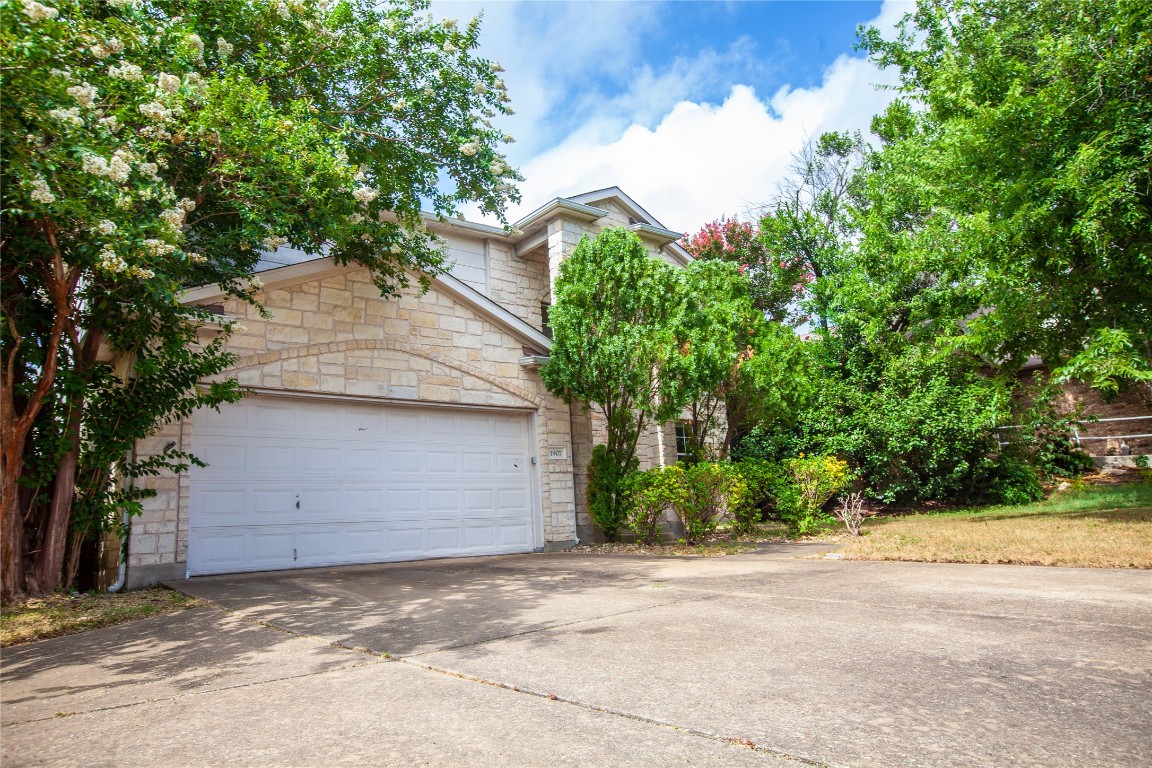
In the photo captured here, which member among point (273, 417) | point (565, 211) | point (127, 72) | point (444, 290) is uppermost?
point (565, 211)

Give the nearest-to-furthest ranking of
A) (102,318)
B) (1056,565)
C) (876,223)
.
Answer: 1. (102,318)
2. (1056,565)
3. (876,223)

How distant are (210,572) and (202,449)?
1469 mm

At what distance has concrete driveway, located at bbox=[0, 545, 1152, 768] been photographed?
230 centimetres

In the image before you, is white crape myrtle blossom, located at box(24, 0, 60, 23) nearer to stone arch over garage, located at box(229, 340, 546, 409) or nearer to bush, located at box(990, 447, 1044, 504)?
stone arch over garage, located at box(229, 340, 546, 409)

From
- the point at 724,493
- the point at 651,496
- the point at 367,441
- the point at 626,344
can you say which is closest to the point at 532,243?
the point at 626,344

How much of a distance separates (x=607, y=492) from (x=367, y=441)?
3.87m

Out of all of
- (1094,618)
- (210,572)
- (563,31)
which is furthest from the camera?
(563,31)

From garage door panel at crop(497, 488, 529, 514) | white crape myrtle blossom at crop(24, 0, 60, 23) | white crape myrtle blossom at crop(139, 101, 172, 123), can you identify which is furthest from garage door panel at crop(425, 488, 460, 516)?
white crape myrtle blossom at crop(24, 0, 60, 23)

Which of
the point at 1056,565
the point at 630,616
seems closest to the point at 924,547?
the point at 1056,565

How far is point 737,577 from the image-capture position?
6484mm

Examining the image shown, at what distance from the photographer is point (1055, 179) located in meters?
8.98

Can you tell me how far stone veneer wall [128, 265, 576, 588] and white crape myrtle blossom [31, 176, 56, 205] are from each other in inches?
155

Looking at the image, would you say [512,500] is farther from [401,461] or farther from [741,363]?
[741,363]

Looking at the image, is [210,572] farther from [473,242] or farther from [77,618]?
[473,242]
